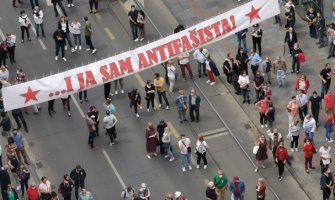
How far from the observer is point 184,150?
4691cm

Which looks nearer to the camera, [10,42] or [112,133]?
[112,133]

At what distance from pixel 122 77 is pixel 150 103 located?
192cm

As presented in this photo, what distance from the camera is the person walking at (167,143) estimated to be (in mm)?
47469

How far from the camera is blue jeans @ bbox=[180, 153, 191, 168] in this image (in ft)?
155

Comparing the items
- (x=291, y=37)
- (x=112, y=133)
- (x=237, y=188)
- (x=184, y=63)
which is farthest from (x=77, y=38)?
(x=237, y=188)

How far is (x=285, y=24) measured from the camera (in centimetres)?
5509

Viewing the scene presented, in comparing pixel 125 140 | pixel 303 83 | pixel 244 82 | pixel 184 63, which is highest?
pixel 184 63

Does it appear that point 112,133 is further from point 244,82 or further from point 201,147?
point 244,82

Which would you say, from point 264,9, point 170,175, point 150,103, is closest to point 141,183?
point 170,175

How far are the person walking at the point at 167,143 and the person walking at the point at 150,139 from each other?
363 mm

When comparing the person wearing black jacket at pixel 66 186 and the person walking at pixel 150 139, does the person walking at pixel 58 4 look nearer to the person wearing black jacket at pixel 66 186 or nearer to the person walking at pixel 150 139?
the person walking at pixel 150 139

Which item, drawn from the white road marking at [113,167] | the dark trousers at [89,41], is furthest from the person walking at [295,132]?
the dark trousers at [89,41]

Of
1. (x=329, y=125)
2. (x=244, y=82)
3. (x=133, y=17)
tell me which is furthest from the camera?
(x=133, y=17)

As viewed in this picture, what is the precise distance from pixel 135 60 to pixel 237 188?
284 inches
